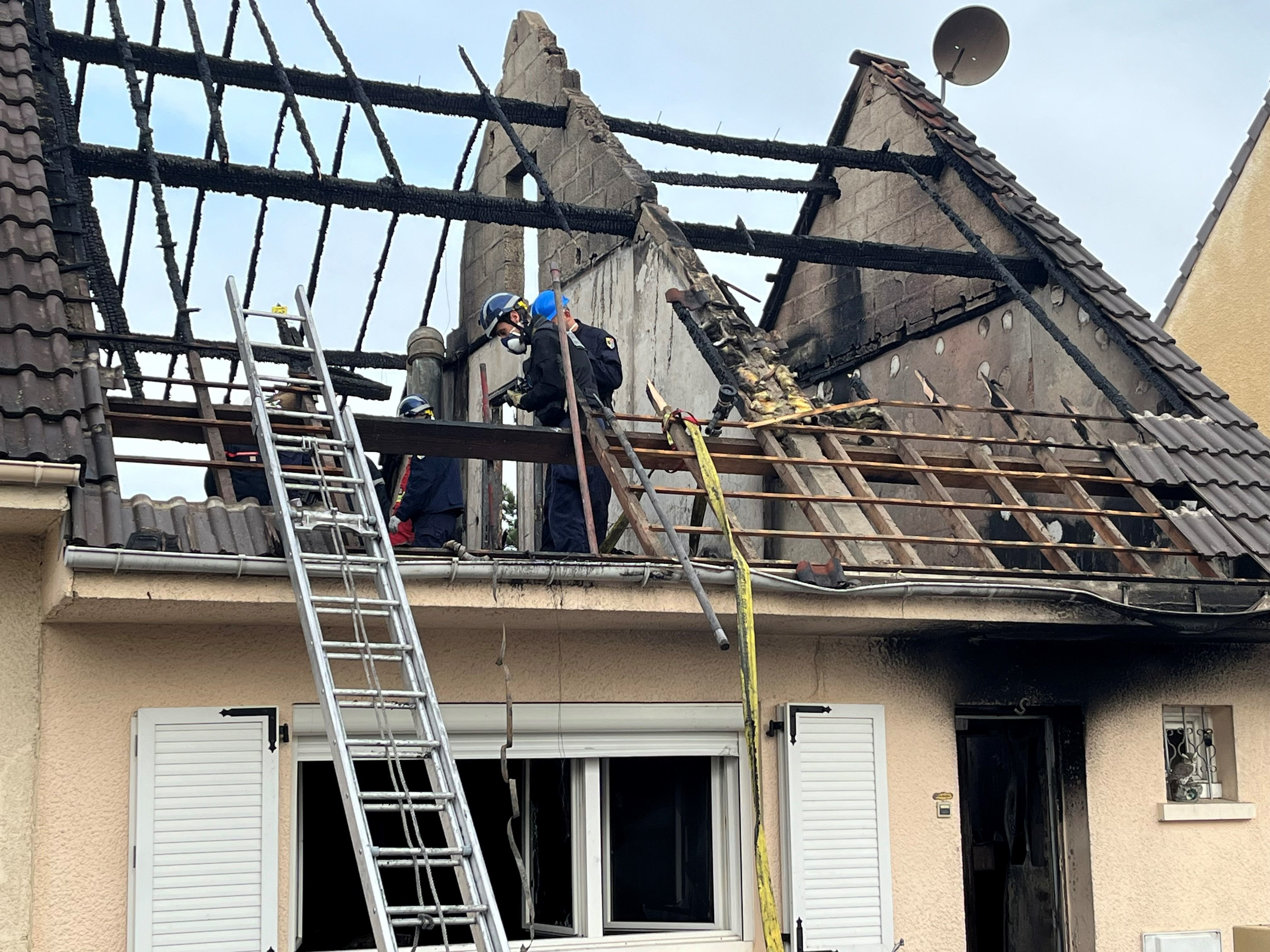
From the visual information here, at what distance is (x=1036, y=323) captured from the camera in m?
11.1

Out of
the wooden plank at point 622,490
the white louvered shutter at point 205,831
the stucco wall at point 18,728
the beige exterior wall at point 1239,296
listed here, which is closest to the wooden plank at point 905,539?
the wooden plank at point 622,490

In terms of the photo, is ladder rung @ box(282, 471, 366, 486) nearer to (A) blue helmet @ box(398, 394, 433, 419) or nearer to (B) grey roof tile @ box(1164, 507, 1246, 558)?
(A) blue helmet @ box(398, 394, 433, 419)

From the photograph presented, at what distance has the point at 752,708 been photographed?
6543 mm

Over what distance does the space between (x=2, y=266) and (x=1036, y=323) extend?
724 cm

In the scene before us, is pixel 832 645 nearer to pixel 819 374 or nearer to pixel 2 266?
pixel 2 266

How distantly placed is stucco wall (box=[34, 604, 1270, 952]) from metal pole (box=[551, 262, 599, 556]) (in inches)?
22.3

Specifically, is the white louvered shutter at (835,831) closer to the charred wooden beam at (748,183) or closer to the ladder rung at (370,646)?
the ladder rung at (370,646)

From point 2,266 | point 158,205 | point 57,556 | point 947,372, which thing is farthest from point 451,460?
point 947,372

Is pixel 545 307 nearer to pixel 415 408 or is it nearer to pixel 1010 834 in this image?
pixel 415 408

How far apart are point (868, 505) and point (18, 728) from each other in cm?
437

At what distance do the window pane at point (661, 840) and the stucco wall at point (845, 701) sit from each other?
456 millimetres

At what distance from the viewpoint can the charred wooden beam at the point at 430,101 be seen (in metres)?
11.5

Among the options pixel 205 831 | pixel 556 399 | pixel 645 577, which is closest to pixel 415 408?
pixel 556 399

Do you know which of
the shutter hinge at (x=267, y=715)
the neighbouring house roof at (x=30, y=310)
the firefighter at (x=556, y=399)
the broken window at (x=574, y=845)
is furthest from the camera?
the firefighter at (x=556, y=399)
